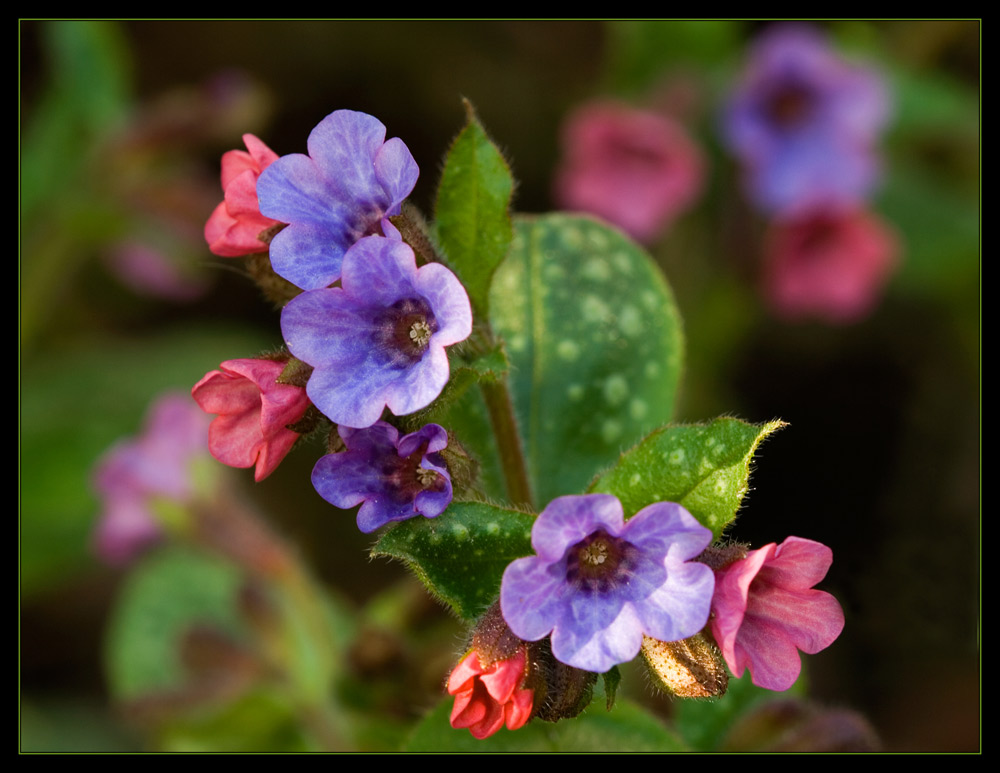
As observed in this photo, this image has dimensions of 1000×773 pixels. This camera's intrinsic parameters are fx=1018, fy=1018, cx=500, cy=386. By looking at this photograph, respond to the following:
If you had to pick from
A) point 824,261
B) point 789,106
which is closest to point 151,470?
point 824,261

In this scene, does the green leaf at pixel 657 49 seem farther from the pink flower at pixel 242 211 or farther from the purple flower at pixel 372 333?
the purple flower at pixel 372 333

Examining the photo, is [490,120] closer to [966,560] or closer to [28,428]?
[28,428]

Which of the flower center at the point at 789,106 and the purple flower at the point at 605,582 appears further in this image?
the flower center at the point at 789,106

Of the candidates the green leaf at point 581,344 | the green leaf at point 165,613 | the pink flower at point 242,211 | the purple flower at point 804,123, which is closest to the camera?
the pink flower at point 242,211

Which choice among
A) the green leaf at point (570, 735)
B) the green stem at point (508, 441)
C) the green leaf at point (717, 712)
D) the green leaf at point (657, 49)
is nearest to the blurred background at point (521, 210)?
the green leaf at point (657, 49)

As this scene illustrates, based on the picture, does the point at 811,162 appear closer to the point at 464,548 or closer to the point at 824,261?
the point at 824,261

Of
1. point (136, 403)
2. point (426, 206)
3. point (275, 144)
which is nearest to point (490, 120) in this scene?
point (426, 206)
